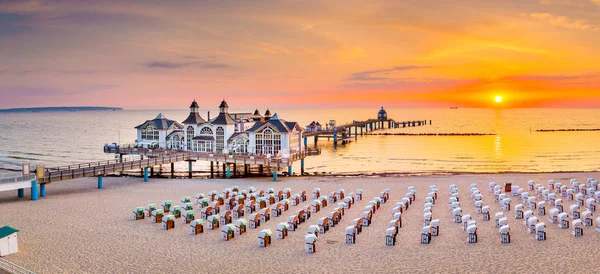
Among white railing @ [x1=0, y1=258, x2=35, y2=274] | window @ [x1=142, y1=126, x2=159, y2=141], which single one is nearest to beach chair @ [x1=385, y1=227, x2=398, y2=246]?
white railing @ [x1=0, y1=258, x2=35, y2=274]

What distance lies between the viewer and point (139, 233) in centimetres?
2045

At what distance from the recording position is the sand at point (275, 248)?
52.4ft

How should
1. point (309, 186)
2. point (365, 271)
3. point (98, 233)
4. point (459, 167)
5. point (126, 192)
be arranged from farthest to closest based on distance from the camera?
point (459, 167)
point (309, 186)
point (126, 192)
point (98, 233)
point (365, 271)

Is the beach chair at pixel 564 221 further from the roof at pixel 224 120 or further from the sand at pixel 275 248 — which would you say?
the roof at pixel 224 120

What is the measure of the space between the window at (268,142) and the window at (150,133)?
12.7 meters

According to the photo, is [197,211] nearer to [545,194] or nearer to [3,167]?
[545,194]

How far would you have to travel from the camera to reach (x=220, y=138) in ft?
149

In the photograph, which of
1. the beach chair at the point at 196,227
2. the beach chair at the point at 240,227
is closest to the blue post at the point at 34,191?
the beach chair at the point at 196,227

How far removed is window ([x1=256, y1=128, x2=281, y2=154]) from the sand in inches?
724

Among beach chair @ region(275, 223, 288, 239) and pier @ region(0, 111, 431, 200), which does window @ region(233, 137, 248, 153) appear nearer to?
pier @ region(0, 111, 431, 200)

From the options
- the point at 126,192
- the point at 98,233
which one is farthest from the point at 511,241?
the point at 126,192

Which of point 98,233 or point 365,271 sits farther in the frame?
point 98,233

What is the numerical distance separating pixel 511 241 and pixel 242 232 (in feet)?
35.5

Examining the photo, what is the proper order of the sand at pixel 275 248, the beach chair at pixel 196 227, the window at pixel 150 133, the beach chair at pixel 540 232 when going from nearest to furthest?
the sand at pixel 275 248 → the beach chair at pixel 540 232 → the beach chair at pixel 196 227 → the window at pixel 150 133
